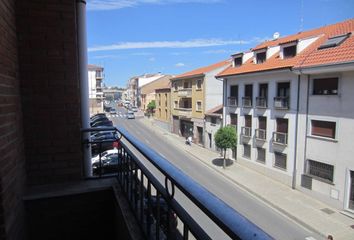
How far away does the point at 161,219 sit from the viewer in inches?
61.3

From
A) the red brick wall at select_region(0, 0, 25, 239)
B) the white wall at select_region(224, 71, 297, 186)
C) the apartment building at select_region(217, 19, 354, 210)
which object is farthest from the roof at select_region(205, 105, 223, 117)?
the red brick wall at select_region(0, 0, 25, 239)

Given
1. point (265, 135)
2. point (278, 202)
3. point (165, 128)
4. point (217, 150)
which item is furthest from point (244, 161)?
point (165, 128)

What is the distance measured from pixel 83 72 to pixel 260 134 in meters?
14.6

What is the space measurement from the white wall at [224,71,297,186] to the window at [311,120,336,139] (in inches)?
44.9

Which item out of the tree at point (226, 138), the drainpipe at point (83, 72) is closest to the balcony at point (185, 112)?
the tree at point (226, 138)

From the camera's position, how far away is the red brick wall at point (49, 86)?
247 centimetres

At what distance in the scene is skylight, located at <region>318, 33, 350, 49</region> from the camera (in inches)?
494

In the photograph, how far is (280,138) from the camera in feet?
48.1

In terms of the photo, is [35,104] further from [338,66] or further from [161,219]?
[338,66]

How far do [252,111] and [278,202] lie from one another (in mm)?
6258

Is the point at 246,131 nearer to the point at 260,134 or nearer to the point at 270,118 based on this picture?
the point at 260,134

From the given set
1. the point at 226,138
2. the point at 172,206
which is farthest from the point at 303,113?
the point at 172,206

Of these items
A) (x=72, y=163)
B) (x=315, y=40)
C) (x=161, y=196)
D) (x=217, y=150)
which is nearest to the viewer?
(x=161, y=196)

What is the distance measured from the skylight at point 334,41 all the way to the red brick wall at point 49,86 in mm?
13025
